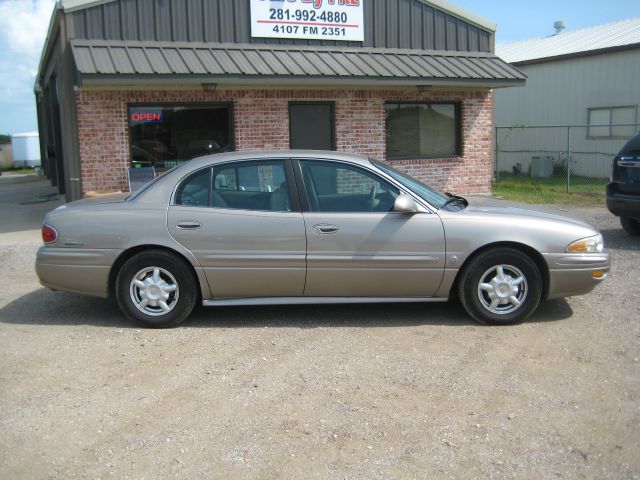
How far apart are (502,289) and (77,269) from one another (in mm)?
3571

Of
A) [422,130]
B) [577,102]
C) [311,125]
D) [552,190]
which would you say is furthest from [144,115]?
[577,102]

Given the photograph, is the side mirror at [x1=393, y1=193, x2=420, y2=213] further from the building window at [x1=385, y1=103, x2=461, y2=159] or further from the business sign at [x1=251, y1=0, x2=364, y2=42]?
the building window at [x1=385, y1=103, x2=461, y2=159]

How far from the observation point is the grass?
50.2ft

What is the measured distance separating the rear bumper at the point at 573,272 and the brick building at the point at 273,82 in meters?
7.03

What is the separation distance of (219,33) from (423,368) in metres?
9.03

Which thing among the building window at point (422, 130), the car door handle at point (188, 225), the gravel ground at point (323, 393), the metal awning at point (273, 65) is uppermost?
the metal awning at point (273, 65)

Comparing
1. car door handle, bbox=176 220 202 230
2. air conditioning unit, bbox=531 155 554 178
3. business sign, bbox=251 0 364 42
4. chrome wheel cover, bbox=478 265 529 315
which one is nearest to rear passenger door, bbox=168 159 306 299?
car door handle, bbox=176 220 202 230

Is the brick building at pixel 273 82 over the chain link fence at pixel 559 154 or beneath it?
over

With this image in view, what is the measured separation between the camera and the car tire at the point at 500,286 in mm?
5707

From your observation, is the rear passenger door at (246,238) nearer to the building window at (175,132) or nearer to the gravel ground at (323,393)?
the gravel ground at (323,393)

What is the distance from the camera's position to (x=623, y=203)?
9.48m

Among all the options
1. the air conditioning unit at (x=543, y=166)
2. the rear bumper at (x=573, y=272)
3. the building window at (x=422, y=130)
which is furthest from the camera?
the air conditioning unit at (x=543, y=166)

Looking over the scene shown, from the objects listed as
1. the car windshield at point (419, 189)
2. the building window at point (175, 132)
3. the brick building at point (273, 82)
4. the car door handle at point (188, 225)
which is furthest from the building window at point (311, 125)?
the car door handle at point (188, 225)

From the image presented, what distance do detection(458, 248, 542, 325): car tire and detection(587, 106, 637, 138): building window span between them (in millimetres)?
16289
